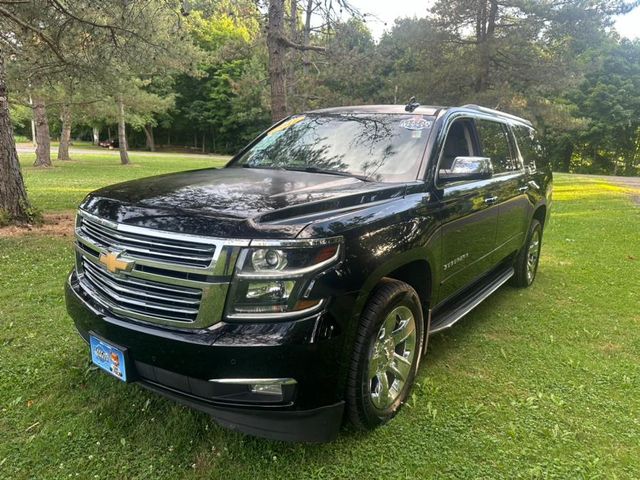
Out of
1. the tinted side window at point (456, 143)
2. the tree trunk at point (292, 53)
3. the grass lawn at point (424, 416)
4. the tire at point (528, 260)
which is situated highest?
the tree trunk at point (292, 53)

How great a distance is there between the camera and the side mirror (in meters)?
3.27

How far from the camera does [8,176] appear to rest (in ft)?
24.2

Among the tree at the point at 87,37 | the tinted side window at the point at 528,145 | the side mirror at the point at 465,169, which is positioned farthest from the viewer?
the tree at the point at 87,37

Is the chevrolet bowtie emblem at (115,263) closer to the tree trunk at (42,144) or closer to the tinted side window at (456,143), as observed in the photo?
the tinted side window at (456,143)

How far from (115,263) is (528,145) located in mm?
4812

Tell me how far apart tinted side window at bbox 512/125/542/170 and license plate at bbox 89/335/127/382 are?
4462mm

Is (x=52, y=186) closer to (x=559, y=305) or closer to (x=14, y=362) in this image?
(x=14, y=362)

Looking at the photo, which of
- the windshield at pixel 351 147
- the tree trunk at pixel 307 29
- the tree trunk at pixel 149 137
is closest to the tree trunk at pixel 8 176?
the windshield at pixel 351 147

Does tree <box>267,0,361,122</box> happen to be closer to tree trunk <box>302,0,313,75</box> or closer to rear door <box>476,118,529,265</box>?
tree trunk <box>302,0,313,75</box>

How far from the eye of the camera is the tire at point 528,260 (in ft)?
18.1

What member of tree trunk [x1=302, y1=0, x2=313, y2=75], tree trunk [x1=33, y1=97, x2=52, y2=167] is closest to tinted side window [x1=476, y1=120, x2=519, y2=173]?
tree trunk [x1=302, y1=0, x2=313, y2=75]

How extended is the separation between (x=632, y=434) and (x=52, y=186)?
15.5m

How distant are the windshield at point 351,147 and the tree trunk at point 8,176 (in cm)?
510

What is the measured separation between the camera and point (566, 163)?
49.8 m
